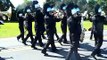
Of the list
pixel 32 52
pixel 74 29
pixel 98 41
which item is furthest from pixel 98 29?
pixel 32 52

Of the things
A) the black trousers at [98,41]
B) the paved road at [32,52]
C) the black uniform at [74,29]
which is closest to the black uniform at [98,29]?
the black trousers at [98,41]

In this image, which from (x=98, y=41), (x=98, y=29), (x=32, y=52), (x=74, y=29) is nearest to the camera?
(x=74, y=29)

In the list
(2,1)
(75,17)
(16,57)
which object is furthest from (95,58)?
(2,1)

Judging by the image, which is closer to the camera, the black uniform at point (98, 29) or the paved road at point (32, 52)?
the black uniform at point (98, 29)

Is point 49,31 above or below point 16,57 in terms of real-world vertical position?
above

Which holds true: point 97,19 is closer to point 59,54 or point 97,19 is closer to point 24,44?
point 59,54

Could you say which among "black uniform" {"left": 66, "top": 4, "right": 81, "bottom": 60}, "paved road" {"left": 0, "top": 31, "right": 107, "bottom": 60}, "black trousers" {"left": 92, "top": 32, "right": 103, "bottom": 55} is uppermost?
"black uniform" {"left": 66, "top": 4, "right": 81, "bottom": 60}

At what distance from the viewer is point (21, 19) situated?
17.7m

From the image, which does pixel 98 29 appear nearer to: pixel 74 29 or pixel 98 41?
pixel 98 41

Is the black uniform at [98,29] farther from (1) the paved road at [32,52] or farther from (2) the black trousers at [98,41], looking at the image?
(1) the paved road at [32,52]

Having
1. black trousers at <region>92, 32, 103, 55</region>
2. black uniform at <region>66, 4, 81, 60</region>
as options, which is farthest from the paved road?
black uniform at <region>66, 4, 81, 60</region>

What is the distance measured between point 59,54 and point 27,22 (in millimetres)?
2865

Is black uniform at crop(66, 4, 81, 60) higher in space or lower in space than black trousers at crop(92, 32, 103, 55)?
higher

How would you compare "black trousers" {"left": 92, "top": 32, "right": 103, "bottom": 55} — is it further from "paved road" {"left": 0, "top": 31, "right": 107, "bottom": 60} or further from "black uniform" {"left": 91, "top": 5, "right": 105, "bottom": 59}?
"paved road" {"left": 0, "top": 31, "right": 107, "bottom": 60}
